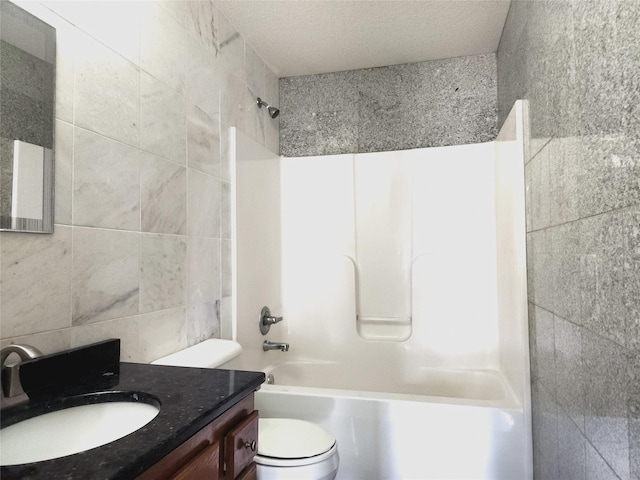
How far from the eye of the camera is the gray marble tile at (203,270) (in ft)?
5.85

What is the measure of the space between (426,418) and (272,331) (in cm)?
125

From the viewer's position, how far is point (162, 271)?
1.58 meters

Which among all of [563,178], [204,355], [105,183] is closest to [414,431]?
[204,355]

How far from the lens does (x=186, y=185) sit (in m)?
1.75

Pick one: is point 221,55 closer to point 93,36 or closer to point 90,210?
point 93,36

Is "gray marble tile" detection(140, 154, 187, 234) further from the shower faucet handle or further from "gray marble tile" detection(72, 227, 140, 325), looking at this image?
the shower faucet handle

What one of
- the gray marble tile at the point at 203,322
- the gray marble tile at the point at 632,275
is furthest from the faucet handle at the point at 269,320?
the gray marble tile at the point at 632,275

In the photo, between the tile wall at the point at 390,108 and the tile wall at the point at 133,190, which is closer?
the tile wall at the point at 133,190

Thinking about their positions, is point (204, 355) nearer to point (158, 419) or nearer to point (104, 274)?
point (104, 274)

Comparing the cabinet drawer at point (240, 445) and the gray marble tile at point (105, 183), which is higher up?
the gray marble tile at point (105, 183)

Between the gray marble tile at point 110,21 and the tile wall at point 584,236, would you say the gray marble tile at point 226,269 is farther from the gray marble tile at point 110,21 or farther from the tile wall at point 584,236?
the tile wall at point 584,236

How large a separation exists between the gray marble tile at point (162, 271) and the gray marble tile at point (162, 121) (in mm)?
352

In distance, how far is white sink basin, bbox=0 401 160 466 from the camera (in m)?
0.84

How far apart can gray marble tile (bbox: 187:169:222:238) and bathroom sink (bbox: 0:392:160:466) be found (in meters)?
0.89
